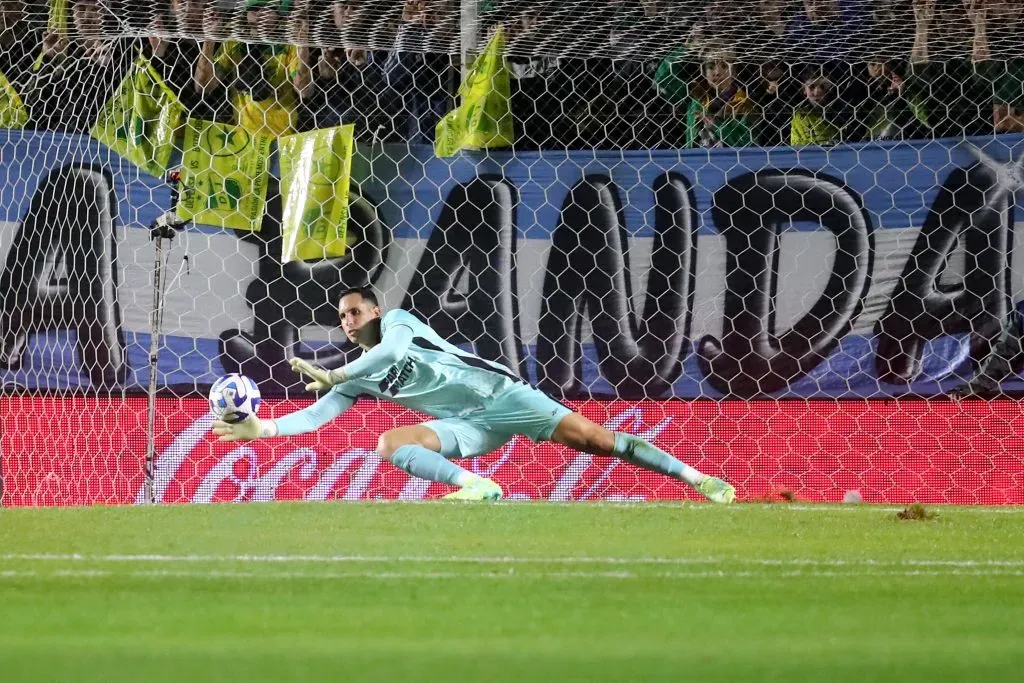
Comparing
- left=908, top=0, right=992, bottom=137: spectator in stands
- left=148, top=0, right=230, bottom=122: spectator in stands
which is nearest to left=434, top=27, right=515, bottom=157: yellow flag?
left=148, top=0, right=230, bottom=122: spectator in stands

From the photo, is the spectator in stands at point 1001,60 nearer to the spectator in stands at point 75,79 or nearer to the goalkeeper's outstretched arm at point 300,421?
the goalkeeper's outstretched arm at point 300,421

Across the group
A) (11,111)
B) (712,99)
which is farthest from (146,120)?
(712,99)

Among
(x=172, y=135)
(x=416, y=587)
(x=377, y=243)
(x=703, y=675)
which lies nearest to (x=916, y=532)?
(x=416, y=587)

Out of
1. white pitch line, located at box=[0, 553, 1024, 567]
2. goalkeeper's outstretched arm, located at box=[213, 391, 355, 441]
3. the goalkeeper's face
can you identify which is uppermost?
white pitch line, located at box=[0, 553, 1024, 567]

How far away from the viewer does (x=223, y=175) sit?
6.14 metres

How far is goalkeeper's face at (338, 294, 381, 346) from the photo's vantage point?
6219mm

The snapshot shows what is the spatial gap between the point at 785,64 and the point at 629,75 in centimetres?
77

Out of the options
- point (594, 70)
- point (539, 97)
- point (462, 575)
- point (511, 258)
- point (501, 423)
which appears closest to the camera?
point (462, 575)

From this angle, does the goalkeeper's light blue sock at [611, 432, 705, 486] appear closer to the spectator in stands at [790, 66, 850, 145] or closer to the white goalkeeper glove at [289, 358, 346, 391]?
the white goalkeeper glove at [289, 358, 346, 391]

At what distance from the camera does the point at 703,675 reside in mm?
2121

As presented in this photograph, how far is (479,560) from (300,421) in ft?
9.10

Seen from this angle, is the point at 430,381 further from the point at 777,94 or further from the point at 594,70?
the point at 777,94

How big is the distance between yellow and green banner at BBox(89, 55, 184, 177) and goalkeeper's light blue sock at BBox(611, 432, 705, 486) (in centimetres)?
241

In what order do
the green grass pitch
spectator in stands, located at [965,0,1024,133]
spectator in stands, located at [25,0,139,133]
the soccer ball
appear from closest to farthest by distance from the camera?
the green grass pitch < the soccer ball < spectator in stands, located at [965,0,1024,133] < spectator in stands, located at [25,0,139,133]
